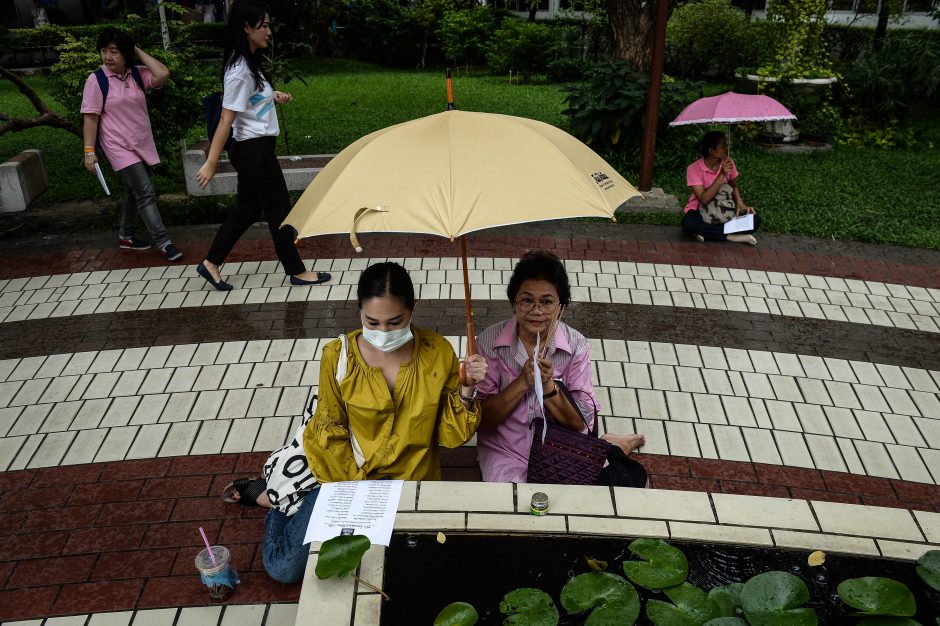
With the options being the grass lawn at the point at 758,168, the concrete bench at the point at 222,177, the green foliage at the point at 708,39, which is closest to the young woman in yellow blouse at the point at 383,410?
the grass lawn at the point at 758,168

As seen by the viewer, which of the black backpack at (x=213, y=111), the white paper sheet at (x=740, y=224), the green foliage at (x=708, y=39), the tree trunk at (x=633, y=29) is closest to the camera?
the black backpack at (x=213, y=111)

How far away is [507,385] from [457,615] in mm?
1305

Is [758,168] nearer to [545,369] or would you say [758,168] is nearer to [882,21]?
[545,369]

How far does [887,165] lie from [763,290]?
17.3ft

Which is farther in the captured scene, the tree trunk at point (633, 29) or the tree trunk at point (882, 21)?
the tree trunk at point (882, 21)

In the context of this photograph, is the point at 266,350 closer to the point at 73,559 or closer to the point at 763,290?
the point at 73,559

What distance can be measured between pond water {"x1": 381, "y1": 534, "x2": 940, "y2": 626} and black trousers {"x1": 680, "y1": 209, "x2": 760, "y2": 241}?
198 inches

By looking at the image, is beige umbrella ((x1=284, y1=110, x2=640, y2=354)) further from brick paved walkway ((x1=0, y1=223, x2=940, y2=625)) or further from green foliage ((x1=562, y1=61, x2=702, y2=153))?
green foliage ((x1=562, y1=61, x2=702, y2=153))

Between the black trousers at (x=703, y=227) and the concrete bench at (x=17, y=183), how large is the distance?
6604 millimetres

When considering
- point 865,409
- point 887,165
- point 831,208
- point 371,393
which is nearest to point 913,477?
point 865,409

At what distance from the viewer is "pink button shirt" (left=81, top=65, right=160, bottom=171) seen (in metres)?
6.04

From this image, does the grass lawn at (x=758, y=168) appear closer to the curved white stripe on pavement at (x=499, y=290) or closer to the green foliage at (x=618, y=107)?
the green foliage at (x=618, y=107)

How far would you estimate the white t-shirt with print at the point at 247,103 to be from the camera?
5.25m

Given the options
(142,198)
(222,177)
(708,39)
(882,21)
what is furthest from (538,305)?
(708,39)
